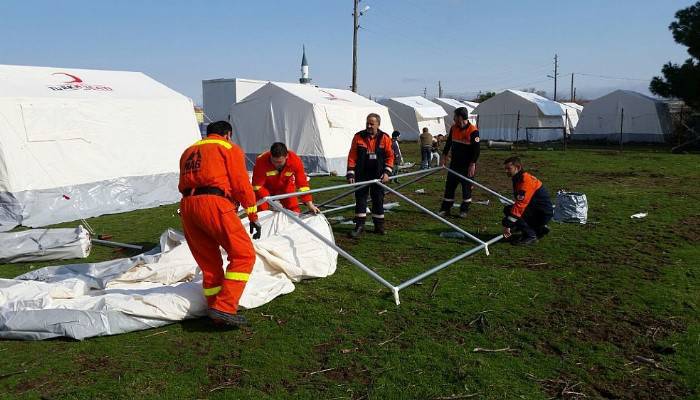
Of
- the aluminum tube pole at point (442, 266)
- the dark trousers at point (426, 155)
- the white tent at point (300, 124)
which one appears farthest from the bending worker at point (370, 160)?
the dark trousers at point (426, 155)

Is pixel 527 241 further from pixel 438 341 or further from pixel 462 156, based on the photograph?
pixel 438 341

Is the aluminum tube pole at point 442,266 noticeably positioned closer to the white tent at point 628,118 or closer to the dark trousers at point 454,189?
the dark trousers at point 454,189

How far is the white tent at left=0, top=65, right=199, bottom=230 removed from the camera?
964cm

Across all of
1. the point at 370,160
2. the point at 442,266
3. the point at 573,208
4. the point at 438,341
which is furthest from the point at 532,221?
the point at 438,341

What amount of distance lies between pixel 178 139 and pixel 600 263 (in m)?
10.1

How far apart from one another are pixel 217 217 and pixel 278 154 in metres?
2.23

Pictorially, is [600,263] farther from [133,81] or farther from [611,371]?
[133,81]

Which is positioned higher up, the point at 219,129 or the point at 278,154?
the point at 219,129

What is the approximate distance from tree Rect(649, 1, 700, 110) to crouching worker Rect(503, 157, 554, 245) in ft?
68.7

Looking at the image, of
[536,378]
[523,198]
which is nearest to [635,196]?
[523,198]

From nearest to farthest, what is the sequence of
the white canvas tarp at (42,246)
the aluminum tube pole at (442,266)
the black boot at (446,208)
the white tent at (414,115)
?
the aluminum tube pole at (442,266) < the white canvas tarp at (42,246) < the black boot at (446,208) < the white tent at (414,115)

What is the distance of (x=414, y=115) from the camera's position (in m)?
36.4

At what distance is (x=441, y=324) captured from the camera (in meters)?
4.58

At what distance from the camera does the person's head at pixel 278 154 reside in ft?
21.0
